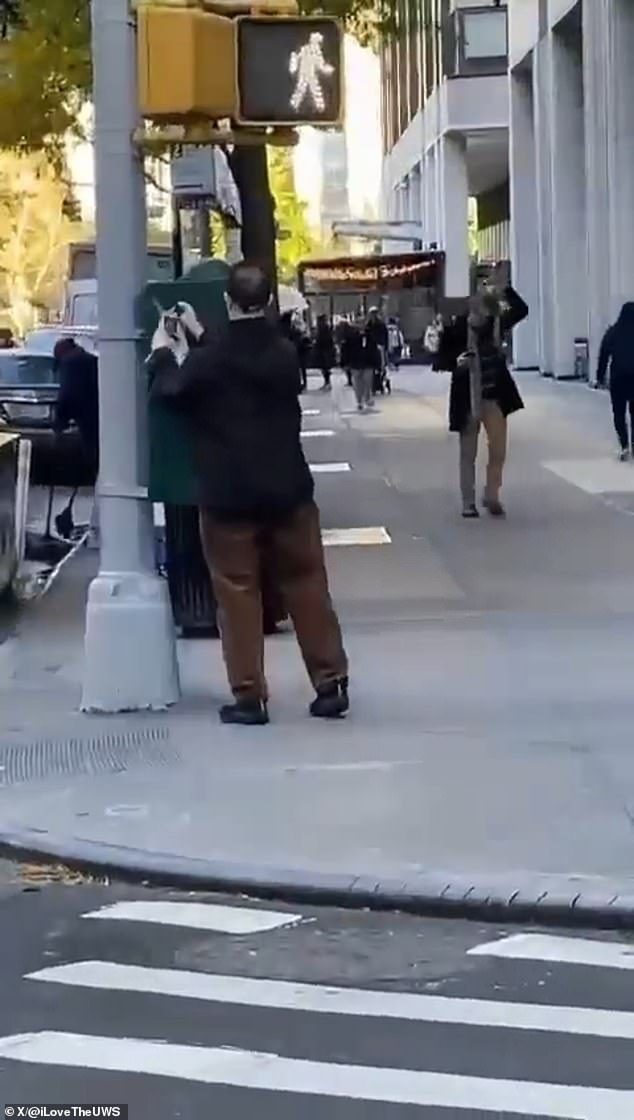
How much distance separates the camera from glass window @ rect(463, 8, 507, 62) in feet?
194

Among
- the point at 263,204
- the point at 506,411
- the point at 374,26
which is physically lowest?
the point at 506,411

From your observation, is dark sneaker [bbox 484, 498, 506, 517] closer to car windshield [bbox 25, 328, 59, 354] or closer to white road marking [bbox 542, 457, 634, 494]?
white road marking [bbox 542, 457, 634, 494]

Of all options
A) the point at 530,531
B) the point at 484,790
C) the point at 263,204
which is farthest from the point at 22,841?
the point at 530,531

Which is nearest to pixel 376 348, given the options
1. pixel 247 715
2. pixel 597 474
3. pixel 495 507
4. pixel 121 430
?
pixel 597 474

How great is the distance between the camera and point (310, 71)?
30.8 ft

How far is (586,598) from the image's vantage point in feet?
43.8

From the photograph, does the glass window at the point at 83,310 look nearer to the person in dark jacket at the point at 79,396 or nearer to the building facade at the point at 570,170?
the building facade at the point at 570,170

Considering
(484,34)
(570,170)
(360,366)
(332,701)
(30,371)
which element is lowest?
(332,701)

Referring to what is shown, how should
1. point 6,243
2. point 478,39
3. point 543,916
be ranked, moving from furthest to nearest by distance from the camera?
point 6,243 < point 478,39 < point 543,916

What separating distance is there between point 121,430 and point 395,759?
214 centimetres

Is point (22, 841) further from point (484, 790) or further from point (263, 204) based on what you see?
point (263, 204)

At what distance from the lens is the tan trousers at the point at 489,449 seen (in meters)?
17.3

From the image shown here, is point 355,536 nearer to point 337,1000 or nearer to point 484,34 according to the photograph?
point 337,1000

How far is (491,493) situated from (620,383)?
167 inches
